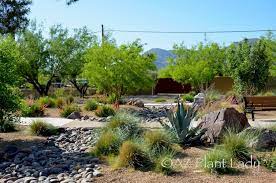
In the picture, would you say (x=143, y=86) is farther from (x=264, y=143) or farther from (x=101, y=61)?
(x=264, y=143)

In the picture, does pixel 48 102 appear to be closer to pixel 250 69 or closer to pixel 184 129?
pixel 250 69

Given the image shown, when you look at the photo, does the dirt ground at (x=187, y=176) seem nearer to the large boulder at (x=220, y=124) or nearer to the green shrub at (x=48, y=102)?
the large boulder at (x=220, y=124)

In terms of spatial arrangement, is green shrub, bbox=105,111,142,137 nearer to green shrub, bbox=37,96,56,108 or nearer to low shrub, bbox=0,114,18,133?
low shrub, bbox=0,114,18,133

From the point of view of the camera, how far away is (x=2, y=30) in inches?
479

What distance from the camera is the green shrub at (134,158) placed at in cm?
795

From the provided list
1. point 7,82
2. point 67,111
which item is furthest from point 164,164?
point 67,111

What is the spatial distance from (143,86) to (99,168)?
16.1 meters

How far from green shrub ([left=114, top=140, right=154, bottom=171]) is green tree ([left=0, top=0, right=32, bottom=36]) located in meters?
5.77

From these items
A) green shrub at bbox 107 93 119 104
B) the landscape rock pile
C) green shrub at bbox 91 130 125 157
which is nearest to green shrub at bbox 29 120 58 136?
the landscape rock pile

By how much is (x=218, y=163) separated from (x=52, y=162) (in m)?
3.45

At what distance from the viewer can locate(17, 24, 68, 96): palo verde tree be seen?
3108 cm

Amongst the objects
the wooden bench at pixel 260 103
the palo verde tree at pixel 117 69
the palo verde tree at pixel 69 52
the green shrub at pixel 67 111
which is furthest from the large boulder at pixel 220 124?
the palo verde tree at pixel 69 52

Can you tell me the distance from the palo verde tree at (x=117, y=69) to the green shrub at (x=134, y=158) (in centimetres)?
1451

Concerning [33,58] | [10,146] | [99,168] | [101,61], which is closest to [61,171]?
[99,168]
